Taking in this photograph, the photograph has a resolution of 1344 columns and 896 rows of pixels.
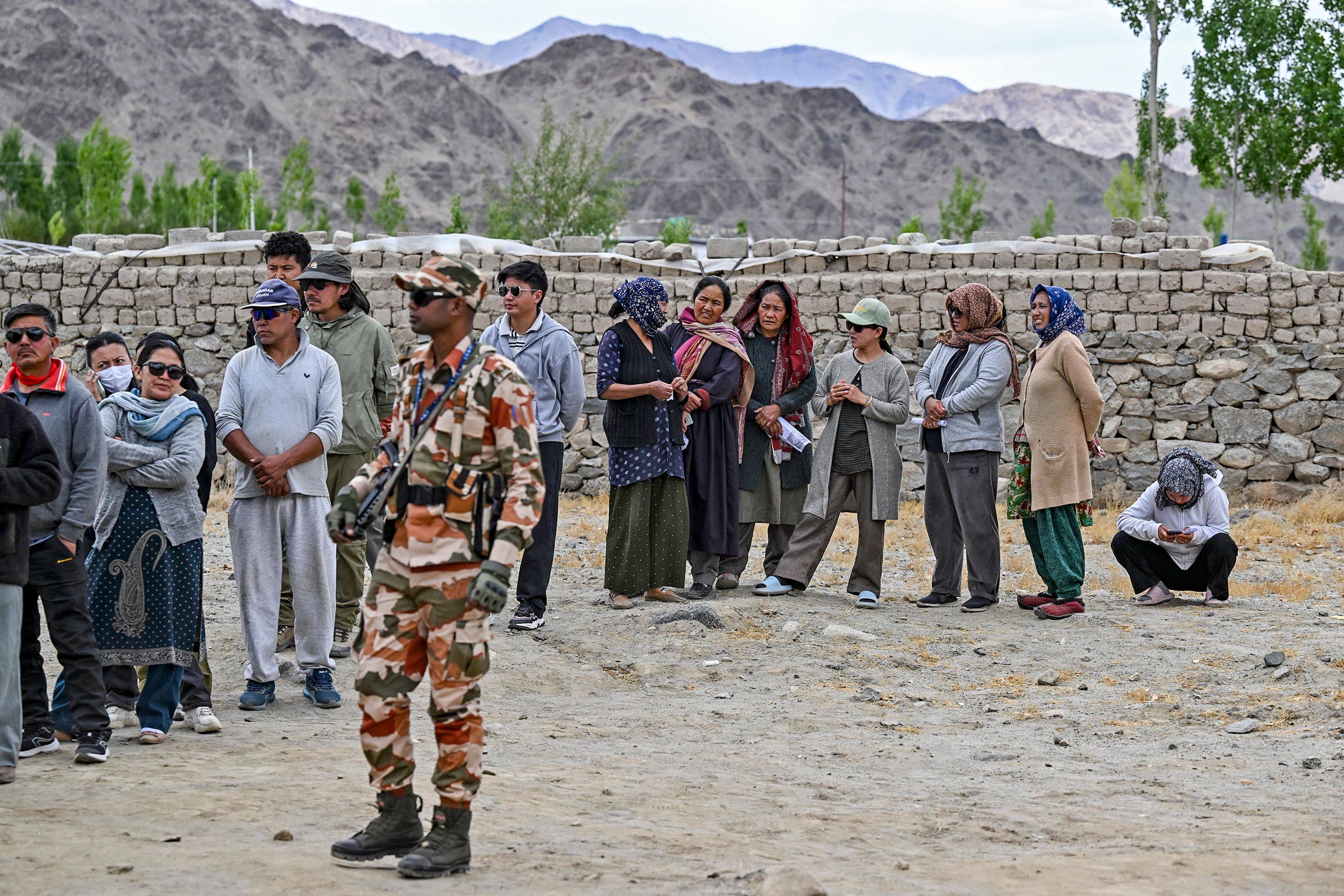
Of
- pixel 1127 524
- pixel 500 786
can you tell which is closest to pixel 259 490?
pixel 500 786

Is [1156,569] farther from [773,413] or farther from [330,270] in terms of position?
[330,270]

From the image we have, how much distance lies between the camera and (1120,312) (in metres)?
12.6

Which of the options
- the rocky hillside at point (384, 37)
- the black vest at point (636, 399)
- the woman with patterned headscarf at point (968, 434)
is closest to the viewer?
the black vest at point (636, 399)

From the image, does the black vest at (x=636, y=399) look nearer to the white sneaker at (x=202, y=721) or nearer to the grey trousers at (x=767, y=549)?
the grey trousers at (x=767, y=549)

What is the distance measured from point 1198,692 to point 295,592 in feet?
13.5

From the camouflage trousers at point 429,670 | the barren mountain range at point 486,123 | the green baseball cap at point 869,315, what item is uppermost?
the barren mountain range at point 486,123

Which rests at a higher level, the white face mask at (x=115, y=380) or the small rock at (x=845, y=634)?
the white face mask at (x=115, y=380)

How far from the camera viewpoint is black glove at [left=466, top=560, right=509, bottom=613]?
356cm

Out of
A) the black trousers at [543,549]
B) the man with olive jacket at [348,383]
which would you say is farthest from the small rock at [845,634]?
the man with olive jacket at [348,383]

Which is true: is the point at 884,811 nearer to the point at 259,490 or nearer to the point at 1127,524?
the point at 259,490

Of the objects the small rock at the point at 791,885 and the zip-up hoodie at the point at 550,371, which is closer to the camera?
the small rock at the point at 791,885


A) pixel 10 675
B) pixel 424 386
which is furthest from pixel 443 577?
pixel 10 675

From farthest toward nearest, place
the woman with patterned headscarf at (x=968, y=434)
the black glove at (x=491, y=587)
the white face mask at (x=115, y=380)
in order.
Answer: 1. the woman with patterned headscarf at (x=968, y=434)
2. the white face mask at (x=115, y=380)
3. the black glove at (x=491, y=587)

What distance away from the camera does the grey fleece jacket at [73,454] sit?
4816 millimetres
